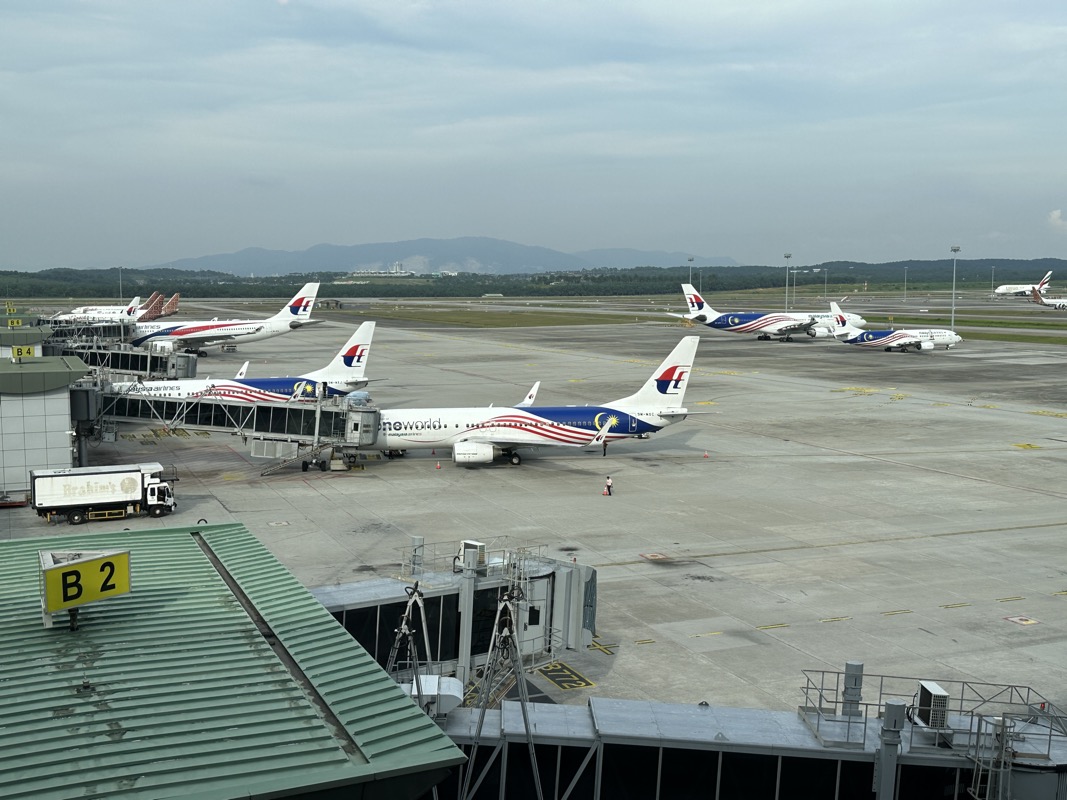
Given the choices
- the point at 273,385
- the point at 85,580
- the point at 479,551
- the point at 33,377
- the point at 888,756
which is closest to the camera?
the point at 888,756

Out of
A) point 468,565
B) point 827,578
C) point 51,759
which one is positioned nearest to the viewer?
point 51,759

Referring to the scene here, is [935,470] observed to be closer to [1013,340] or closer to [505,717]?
[505,717]

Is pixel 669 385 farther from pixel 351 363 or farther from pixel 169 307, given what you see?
pixel 169 307

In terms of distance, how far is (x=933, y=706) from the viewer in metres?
18.7

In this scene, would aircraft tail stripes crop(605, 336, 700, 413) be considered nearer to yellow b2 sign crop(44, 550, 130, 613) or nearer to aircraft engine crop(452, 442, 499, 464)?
aircraft engine crop(452, 442, 499, 464)

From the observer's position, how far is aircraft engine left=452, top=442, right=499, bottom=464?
58.3 meters

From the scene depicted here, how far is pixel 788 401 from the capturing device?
290ft

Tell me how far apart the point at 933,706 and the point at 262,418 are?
152 feet

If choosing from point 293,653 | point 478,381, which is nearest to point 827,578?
point 293,653

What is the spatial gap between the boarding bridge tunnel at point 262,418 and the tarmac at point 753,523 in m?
2.20

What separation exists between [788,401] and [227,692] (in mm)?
76668

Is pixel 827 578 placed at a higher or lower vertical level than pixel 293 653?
lower

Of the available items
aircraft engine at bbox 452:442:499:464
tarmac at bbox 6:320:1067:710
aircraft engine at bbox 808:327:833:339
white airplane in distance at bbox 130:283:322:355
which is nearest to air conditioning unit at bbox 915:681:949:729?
tarmac at bbox 6:320:1067:710

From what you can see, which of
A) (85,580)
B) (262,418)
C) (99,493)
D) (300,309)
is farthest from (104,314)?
(85,580)
